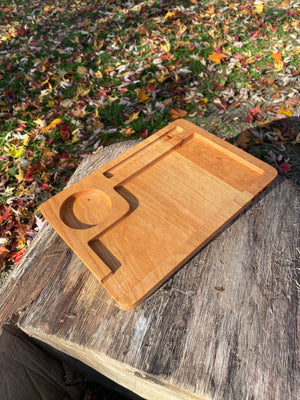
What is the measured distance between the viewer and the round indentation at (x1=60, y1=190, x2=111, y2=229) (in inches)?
47.3

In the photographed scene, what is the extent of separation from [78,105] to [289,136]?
2.25m

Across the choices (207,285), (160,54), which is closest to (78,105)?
(160,54)

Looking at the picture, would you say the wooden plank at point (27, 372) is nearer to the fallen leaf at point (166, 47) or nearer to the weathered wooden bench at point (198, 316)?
the weathered wooden bench at point (198, 316)

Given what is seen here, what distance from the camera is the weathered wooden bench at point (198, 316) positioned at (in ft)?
3.14

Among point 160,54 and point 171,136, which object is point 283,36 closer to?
point 160,54

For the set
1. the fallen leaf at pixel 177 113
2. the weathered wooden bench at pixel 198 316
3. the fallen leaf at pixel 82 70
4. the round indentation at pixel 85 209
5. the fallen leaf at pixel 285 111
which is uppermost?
the round indentation at pixel 85 209

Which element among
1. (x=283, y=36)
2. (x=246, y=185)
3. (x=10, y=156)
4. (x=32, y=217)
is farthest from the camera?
(x=283, y=36)

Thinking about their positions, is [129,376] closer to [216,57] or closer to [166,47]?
[216,57]

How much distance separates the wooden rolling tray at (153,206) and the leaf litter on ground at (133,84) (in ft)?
3.91

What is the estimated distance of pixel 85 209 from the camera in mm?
1249

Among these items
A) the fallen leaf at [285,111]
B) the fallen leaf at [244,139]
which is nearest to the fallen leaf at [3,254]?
the fallen leaf at [244,139]

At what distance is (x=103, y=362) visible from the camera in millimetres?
1107

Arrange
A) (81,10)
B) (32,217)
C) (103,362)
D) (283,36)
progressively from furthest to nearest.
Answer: (81,10) < (283,36) < (32,217) < (103,362)

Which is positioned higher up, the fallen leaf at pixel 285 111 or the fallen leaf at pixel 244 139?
the fallen leaf at pixel 244 139
